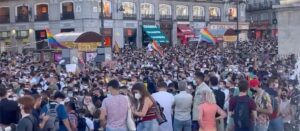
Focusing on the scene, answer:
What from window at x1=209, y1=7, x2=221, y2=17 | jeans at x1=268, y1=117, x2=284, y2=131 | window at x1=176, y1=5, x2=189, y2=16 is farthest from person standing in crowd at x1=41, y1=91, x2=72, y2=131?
window at x1=209, y1=7, x2=221, y2=17

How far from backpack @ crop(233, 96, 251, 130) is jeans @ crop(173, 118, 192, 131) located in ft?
5.87

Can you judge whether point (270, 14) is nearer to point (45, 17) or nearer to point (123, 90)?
point (45, 17)

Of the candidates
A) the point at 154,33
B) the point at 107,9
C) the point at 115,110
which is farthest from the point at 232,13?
the point at 115,110

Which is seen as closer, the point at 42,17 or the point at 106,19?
the point at 106,19

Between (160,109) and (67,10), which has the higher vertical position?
(67,10)

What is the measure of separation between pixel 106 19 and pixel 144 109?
40628 mm

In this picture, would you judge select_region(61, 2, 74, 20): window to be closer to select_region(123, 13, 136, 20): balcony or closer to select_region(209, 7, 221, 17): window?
select_region(123, 13, 136, 20): balcony

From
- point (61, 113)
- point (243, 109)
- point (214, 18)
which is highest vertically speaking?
point (214, 18)

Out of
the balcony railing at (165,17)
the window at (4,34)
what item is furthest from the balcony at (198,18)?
the window at (4,34)

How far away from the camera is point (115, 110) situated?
1001 centimetres

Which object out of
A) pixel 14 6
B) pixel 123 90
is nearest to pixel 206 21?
pixel 14 6

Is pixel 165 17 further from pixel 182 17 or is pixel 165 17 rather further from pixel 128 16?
pixel 128 16

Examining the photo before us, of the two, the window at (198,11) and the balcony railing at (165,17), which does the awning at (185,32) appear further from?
the window at (198,11)

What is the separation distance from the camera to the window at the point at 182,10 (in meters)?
60.7
